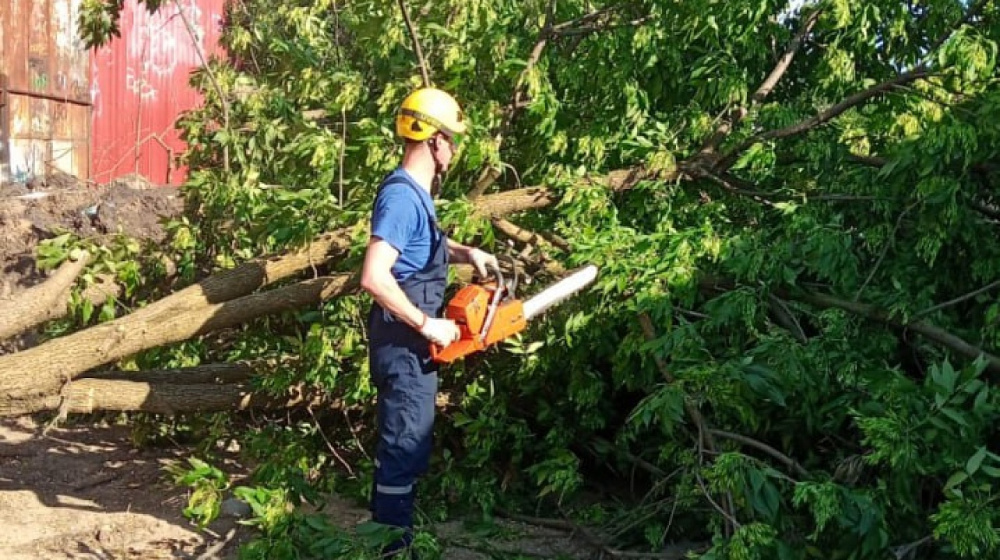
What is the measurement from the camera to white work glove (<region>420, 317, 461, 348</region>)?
127 inches

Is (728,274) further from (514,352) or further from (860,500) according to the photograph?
(860,500)

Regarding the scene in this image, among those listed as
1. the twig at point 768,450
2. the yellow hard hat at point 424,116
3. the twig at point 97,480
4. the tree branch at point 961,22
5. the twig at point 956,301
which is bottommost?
the twig at point 97,480

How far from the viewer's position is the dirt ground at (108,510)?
13.0 ft

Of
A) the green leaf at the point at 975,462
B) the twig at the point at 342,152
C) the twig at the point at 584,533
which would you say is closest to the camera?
the green leaf at the point at 975,462

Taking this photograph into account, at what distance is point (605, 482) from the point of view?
4.76 meters

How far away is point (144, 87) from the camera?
10539 millimetres

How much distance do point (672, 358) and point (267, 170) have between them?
2571 mm

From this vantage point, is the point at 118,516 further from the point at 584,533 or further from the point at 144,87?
the point at 144,87

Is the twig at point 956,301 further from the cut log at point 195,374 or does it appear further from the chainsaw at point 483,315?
the cut log at point 195,374

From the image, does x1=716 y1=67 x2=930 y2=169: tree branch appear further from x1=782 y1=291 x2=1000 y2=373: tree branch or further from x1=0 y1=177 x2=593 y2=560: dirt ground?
x1=0 y1=177 x2=593 y2=560: dirt ground

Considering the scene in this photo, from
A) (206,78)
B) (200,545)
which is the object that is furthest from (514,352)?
(206,78)

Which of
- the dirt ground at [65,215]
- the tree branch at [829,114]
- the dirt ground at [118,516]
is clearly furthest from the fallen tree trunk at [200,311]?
the dirt ground at [65,215]

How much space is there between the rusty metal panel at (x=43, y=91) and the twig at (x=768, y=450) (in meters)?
7.50

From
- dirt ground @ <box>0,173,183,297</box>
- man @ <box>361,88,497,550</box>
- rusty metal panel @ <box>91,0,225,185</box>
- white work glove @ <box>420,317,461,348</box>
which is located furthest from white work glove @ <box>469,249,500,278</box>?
rusty metal panel @ <box>91,0,225,185</box>
